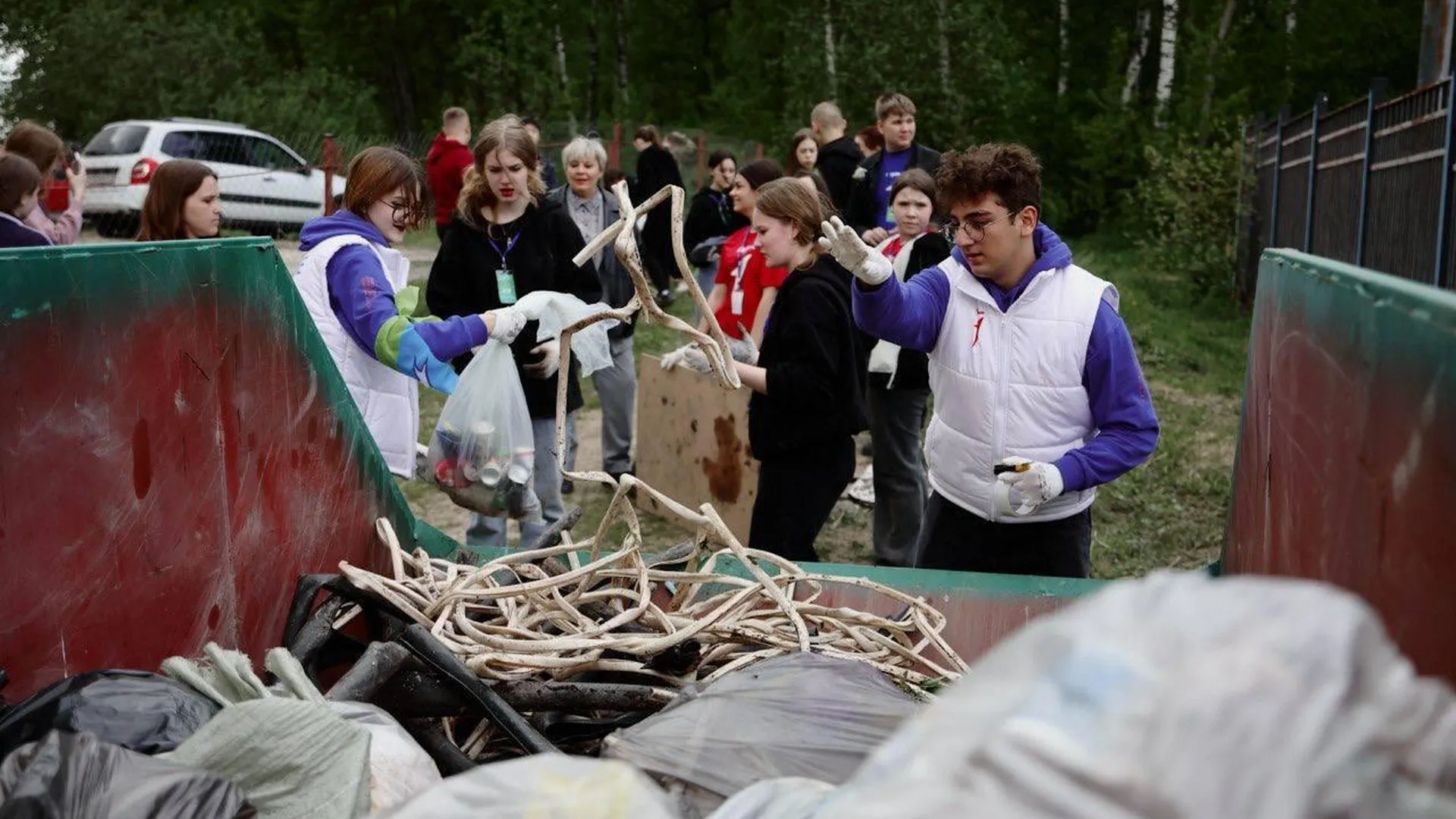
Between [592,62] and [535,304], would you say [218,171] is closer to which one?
[535,304]

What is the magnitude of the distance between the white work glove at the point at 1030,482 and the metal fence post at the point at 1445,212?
4350 mm

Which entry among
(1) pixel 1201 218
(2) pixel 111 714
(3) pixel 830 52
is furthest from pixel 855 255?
(3) pixel 830 52

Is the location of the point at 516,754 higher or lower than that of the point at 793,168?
lower

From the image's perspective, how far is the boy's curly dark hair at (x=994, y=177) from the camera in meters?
3.40

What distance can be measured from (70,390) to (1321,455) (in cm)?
167

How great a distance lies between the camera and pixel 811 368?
4.36m

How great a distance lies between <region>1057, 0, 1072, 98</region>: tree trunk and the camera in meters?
24.6

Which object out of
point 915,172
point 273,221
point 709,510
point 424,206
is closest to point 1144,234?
point 273,221

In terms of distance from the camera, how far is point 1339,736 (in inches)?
35.2

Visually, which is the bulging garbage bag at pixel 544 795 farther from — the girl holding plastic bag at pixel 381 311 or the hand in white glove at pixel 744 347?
the hand in white glove at pixel 744 347

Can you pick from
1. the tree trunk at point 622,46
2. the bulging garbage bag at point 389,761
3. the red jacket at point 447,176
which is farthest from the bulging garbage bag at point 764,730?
the tree trunk at point 622,46

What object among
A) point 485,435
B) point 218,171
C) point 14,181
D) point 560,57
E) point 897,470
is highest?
point 560,57

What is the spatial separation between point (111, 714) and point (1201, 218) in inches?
559

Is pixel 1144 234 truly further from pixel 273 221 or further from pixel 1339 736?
pixel 1339 736
